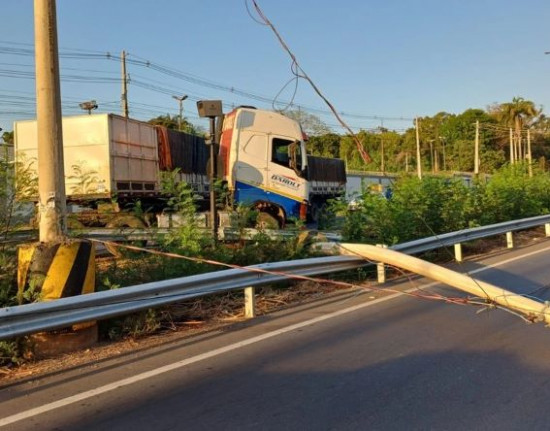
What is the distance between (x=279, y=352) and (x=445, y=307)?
2.82 m

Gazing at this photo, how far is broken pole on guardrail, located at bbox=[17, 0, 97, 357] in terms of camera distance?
5.85 metres

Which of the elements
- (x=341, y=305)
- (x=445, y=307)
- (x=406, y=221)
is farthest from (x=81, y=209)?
(x=445, y=307)

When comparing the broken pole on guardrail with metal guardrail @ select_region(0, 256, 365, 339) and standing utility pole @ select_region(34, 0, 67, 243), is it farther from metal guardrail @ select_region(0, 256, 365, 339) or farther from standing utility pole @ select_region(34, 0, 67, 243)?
metal guardrail @ select_region(0, 256, 365, 339)

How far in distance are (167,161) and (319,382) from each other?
12165 millimetres

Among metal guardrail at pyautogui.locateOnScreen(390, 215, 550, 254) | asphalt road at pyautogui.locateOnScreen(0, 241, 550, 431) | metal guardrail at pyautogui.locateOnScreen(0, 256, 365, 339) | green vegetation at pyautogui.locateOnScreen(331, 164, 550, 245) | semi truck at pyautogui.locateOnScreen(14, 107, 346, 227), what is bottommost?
asphalt road at pyautogui.locateOnScreen(0, 241, 550, 431)

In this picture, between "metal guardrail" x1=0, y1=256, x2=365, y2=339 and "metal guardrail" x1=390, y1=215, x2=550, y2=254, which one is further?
"metal guardrail" x1=390, y1=215, x2=550, y2=254

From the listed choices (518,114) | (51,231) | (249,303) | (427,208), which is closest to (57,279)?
(51,231)

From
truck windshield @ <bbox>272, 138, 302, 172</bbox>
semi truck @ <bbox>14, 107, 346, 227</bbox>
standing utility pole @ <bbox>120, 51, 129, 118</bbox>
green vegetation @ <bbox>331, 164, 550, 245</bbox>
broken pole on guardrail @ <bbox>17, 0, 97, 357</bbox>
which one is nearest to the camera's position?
broken pole on guardrail @ <bbox>17, 0, 97, 357</bbox>

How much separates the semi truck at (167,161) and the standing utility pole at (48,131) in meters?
6.76

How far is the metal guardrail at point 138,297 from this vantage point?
4.93 metres

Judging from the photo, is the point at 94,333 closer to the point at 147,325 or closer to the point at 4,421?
the point at 147,325

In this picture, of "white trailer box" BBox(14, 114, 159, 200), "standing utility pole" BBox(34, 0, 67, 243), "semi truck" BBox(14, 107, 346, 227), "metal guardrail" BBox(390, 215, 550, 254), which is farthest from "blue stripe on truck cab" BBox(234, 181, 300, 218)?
"standing utility pole" BBox(34, 0, 67, 243)

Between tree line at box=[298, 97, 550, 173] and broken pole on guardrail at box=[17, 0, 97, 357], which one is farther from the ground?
tree line at box=[298, 97, 550, 173]

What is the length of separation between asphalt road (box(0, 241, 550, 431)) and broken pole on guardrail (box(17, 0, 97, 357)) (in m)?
0.97
